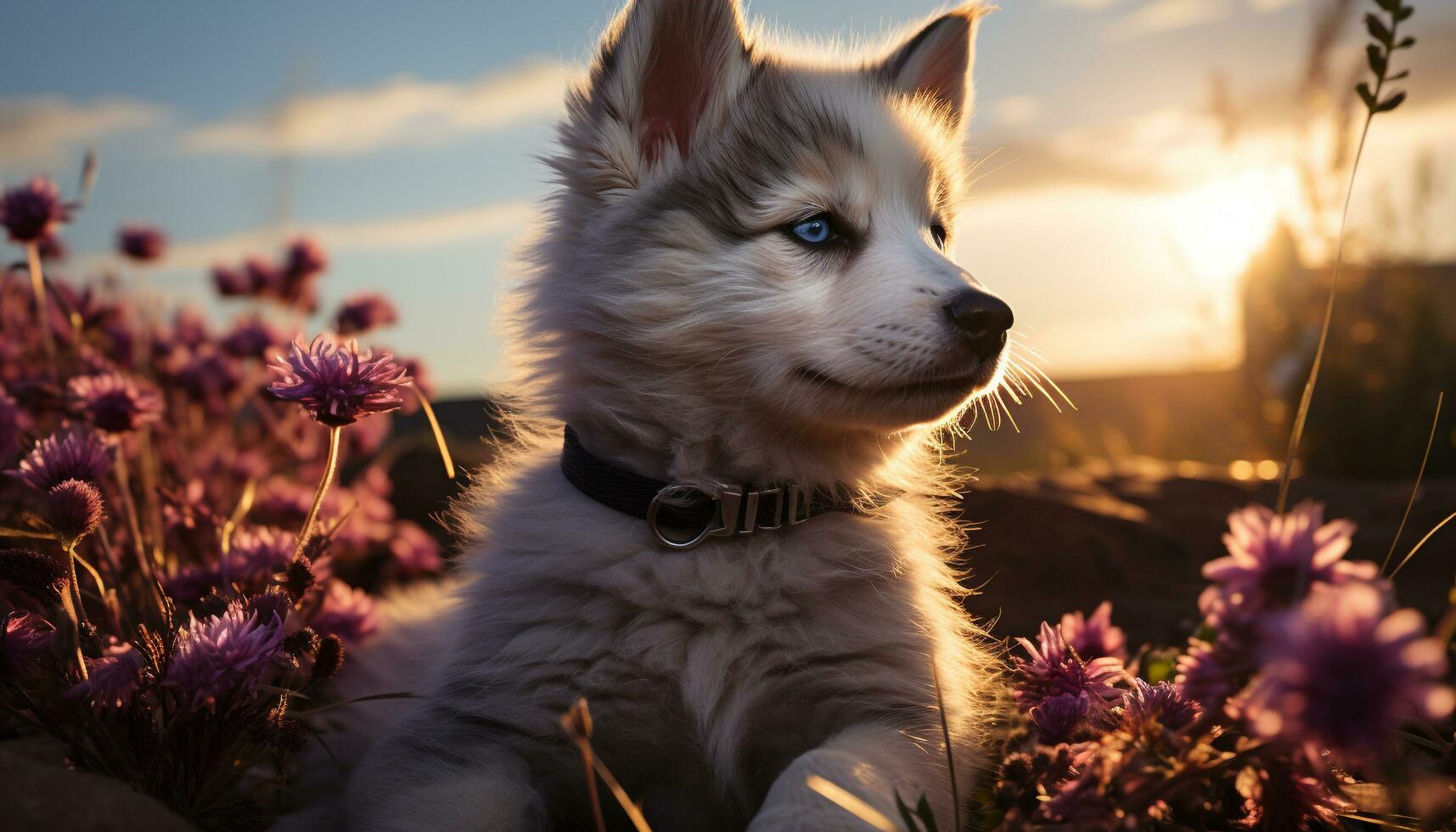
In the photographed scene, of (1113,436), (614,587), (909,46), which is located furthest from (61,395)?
(1113,436)

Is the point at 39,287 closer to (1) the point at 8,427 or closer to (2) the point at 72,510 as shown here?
(1) the point at 8,427

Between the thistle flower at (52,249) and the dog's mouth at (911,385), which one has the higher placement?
the dog's mouth at (911,385)

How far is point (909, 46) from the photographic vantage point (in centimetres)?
300

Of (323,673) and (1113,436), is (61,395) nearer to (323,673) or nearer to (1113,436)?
(323,673)

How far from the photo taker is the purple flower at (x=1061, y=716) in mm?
1905

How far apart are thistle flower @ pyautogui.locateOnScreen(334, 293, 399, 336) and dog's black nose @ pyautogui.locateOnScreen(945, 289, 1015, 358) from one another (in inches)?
105

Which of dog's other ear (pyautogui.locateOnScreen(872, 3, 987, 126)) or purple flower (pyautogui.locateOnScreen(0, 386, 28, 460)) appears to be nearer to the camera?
purple flower (pyautogui.locateOnScreen(0, 386, 28, 460))

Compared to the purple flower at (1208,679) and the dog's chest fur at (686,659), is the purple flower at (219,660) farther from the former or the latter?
the purple flower at (1208,679)

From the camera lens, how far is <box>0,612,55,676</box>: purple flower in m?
1.92

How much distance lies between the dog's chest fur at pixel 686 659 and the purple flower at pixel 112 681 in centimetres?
58

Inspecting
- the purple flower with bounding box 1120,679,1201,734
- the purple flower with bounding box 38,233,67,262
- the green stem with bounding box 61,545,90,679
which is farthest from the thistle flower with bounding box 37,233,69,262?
the purple flower with bounding box 1120,679,1201,734

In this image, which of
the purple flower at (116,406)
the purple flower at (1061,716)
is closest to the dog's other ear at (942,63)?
the purple flower at (1061,716)

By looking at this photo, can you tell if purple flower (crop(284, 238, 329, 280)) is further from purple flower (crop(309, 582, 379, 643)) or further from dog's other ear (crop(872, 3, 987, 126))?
dog's other ear (crop(872, 3, 987, 126))

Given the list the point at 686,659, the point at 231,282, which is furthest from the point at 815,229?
the point at 231,282
